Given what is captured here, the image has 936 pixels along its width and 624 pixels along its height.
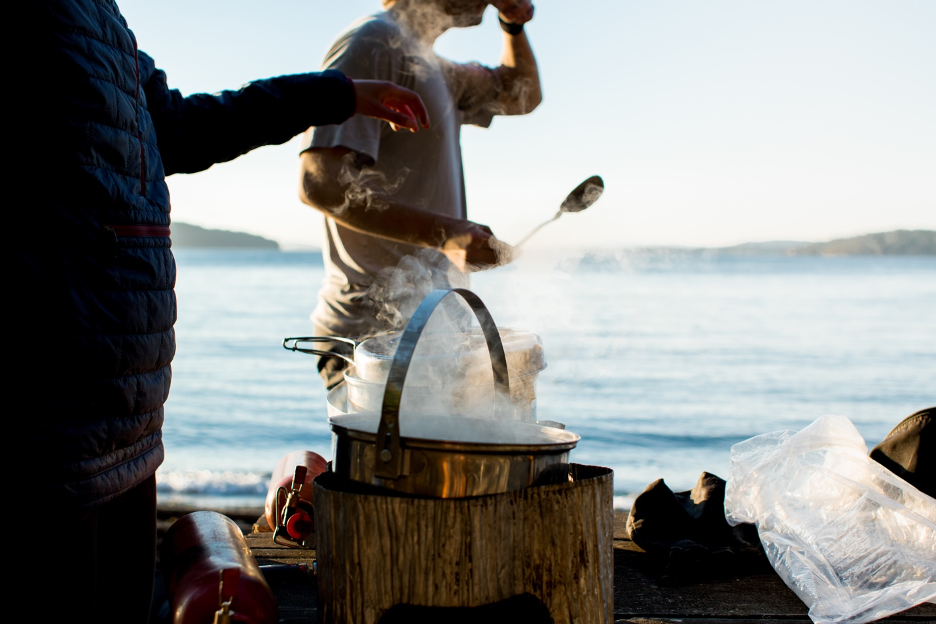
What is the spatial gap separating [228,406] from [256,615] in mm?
11534

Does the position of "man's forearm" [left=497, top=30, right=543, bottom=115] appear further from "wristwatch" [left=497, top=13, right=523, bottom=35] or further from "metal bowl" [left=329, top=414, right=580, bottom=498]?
"metal bowl" [left=329, top=414, right=580, bottom=498]

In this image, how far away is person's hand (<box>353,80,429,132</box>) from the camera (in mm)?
1917

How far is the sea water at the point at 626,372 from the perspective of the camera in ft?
8.48

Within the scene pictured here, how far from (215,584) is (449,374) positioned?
2.61ft

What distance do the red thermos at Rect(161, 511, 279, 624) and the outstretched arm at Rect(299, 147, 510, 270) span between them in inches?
42.6

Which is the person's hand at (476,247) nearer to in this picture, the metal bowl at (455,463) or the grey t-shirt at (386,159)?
the grey t-shirt at (386,159)

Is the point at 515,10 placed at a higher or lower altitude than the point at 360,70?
higher

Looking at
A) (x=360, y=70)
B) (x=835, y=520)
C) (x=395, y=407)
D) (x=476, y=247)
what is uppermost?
(x=360, y=70)

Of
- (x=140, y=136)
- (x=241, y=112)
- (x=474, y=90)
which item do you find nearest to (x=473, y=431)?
(x=140, y=136)

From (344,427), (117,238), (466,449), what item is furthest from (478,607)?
(117,238)

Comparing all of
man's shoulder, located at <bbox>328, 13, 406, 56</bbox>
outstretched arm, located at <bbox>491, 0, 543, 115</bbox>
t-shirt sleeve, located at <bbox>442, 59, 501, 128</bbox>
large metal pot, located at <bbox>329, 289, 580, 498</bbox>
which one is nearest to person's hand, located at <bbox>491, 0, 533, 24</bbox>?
outstretched arm, located at <bbox>491, 0, 543, 115</bbox>

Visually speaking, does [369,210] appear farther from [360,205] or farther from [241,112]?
[241,112]

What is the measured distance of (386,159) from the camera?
2494mm

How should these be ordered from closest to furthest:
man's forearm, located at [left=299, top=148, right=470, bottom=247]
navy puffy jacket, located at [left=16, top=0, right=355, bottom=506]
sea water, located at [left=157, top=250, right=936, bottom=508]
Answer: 1. navy puffy jacket, located at [left=16, top=0, right=355, bottom=506]
2. man's forearm, located at [left=299, top=148, right=470, bottom=247]
3. sea water, located at [left=157, top=250, right=936, bottom=508]
